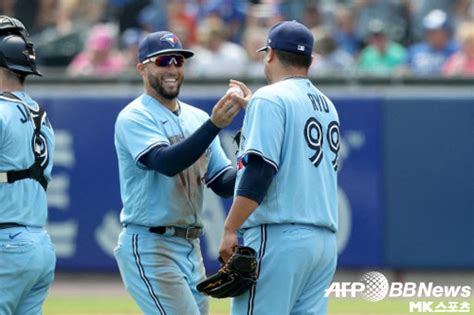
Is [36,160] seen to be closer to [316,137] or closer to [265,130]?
[265,130]

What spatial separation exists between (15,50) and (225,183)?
1.59 m

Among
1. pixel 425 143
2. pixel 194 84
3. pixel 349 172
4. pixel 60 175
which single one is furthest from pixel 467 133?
pixel 60 175

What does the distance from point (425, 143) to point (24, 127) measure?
7410mm

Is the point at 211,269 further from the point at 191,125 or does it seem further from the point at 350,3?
the point at 191,125

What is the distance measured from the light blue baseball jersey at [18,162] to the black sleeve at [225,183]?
123 cm

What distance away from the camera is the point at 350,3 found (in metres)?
16.5

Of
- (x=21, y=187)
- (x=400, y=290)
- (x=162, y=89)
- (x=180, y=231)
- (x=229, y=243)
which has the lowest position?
(x=400, y=290)

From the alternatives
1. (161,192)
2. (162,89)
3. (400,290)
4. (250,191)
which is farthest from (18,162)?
(400,290)

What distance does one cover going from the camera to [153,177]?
23.9 ft

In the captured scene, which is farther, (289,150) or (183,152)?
(183,152)

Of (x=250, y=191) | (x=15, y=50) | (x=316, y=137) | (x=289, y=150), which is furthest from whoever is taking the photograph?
(x=15, y=50)

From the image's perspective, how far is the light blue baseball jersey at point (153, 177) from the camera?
7.25 m

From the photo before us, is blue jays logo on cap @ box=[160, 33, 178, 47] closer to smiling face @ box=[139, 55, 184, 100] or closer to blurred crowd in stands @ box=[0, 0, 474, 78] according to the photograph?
smiling face @ box=[139, 55, 184, 100]

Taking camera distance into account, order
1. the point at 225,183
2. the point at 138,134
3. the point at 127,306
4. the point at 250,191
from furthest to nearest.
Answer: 1. the point at 127,306
2. the point at 225,183
3. the point at 138,134
4. the point at 250,191
